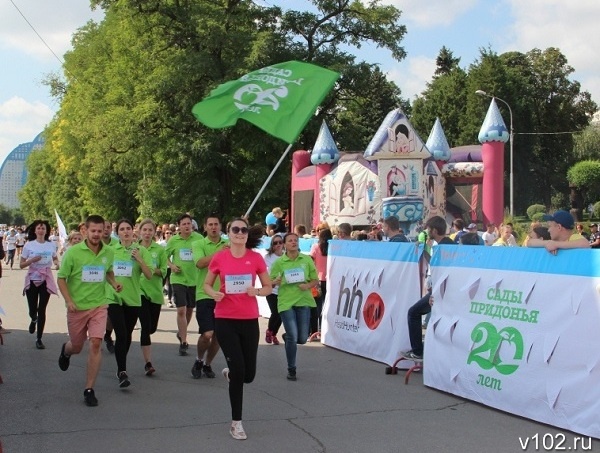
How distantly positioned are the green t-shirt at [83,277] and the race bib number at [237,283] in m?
1.79

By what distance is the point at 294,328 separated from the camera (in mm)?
9336

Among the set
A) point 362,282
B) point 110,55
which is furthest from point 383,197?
point 110,55

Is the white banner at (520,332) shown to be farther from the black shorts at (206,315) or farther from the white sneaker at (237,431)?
the white sneaker at (237,431)

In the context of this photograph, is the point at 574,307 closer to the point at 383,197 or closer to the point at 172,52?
the point at 383,197

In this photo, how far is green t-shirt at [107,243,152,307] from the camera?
→ 8688 mm

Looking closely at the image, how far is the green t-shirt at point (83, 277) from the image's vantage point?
7.71m

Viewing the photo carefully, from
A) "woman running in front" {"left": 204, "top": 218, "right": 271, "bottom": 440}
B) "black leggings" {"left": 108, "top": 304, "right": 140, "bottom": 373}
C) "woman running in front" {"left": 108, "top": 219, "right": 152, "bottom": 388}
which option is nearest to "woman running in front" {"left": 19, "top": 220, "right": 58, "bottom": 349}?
"woman running in front" {"left": 108, "top": 219, "right": 152, "bottom": 388}

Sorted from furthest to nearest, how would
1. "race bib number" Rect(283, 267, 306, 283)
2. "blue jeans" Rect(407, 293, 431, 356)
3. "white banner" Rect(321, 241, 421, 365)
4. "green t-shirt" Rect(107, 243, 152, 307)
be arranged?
"white banner" Rect(321, 241, 421, 365) → "race bib number" Rect(283, 267, 306, 283) → "blue jeans" Rect(407, 293, 431, 356) → "green t-shirt" Rect(107, 243, 152, 307)

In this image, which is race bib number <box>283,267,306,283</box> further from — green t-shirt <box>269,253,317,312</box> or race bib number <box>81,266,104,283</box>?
race bib number <box>81,266,104,283</box>

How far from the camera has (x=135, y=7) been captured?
37406mm

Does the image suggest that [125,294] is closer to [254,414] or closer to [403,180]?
[254,414]

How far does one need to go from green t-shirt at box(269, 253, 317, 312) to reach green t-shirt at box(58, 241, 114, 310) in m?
2.43

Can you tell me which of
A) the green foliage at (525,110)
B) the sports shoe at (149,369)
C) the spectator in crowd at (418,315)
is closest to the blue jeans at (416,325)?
the spectator in crowd at (418,315)

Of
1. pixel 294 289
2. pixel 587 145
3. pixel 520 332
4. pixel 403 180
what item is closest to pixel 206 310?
pixel 294 289
